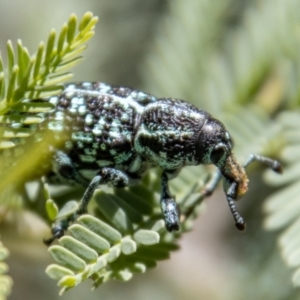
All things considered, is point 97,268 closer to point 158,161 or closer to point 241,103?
point 158,161

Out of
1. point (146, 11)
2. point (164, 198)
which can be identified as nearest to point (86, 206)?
point (164, 198)

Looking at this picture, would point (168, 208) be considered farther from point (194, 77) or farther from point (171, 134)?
point (194, 77)

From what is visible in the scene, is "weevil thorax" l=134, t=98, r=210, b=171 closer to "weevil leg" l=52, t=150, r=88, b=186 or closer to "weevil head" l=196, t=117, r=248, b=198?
"weevil head" l=196, t=117, r=248, b=198

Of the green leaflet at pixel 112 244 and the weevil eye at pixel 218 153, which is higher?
the weevil eye at pixel 218 153

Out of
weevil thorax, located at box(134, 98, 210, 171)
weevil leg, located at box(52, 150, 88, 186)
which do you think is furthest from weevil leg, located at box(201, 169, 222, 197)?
weevil leg, located at box(52, 150, 88, 186)

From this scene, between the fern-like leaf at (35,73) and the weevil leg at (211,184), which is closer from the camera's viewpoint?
the fern-like leaf at (35,73)

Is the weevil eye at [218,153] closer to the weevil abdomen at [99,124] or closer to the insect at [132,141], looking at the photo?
the insect at [132,141]

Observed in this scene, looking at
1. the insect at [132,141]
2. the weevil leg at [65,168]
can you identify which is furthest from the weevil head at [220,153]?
the weevil leg at [65,168]
